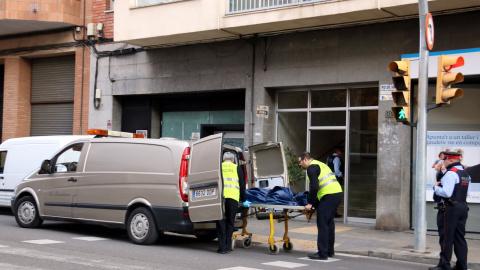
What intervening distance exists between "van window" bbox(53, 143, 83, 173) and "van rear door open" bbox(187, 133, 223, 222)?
2.82m

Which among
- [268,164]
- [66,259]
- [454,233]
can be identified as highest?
[268,164]

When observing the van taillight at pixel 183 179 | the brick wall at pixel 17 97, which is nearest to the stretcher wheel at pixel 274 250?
the van taillight at pixel 183 179

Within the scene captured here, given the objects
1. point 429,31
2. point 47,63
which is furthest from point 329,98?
point 47,63

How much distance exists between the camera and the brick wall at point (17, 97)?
21.0 meters

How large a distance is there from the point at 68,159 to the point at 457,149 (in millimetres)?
8018

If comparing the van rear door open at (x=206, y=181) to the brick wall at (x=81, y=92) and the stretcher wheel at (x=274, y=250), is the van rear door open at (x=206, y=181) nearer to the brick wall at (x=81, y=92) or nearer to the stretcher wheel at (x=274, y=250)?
the stretcher wheel at (x=274, y=250)

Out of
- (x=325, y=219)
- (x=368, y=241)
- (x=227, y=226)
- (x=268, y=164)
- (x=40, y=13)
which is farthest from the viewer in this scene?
(x=40, y=13)

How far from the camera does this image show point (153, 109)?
727 inches

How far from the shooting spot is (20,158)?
15.1 metres

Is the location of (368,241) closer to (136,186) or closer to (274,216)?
(274,216)

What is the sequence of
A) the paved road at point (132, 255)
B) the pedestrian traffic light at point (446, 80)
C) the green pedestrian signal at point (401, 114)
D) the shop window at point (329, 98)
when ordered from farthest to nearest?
the shop window at point (329, 98) < the green pedestrian signal at point (401, 114) < the pedestrian traffic light at point (446, 80) < the paved road at point (132, 255)

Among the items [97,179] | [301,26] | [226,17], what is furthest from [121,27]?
[97,179]

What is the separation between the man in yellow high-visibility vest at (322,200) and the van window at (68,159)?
15.3ft

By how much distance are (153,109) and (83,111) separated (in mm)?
2507
